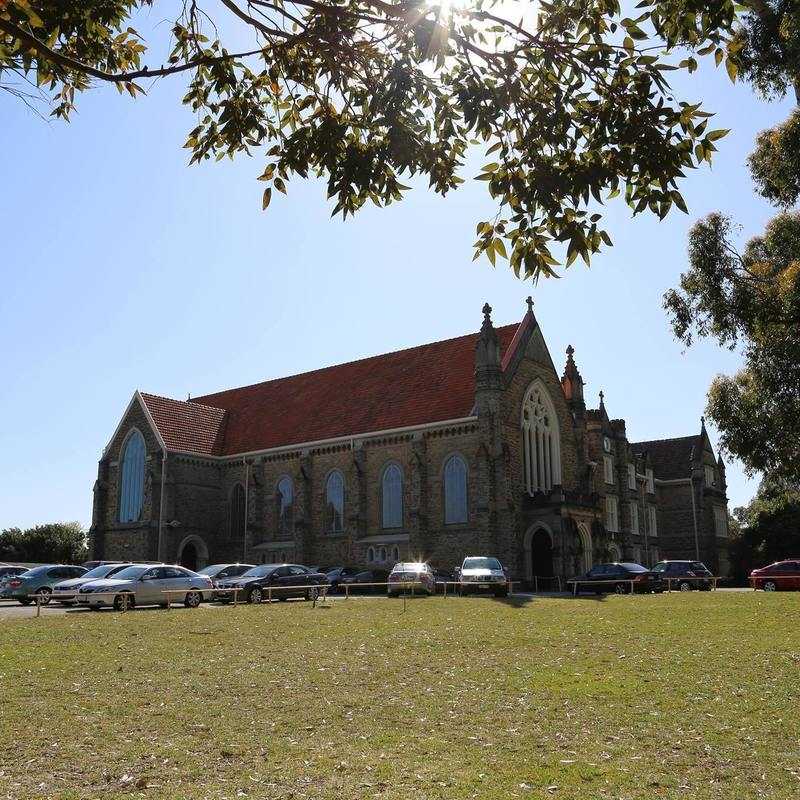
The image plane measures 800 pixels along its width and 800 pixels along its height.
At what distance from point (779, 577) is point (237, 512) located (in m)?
30.9

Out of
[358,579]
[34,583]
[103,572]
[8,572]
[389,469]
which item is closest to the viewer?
[103,572]

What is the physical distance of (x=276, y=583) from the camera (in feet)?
106

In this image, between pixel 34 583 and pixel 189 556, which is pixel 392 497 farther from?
pixel 34 583

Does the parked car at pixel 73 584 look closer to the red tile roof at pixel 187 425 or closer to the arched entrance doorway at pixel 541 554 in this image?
the red tile roof at pixel 187 425

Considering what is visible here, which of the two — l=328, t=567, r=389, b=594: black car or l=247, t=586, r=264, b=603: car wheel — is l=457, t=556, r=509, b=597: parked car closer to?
l=328, t=567, r=389, b=594: black car

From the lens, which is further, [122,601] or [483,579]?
[483,579]

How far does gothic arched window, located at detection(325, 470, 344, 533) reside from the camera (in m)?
47.2

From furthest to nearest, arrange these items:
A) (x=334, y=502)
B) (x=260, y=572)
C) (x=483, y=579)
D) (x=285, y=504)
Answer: (x=285, y=504) < (x=334, y=502) < (x=483, y=579) < (x=260, y=572)

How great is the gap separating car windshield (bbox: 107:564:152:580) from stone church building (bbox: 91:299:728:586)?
1686 cm

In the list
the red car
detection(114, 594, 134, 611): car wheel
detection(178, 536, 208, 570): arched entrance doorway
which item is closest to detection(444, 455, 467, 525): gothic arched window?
the red car

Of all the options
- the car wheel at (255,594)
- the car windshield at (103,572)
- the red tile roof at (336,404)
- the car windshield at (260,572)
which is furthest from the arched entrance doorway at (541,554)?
the car windshield at (103,572)

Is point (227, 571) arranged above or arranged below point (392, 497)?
below

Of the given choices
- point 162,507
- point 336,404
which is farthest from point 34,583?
point 336,404

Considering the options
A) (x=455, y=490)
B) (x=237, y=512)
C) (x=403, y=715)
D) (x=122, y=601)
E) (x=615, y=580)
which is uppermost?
(x=455, y=490)
